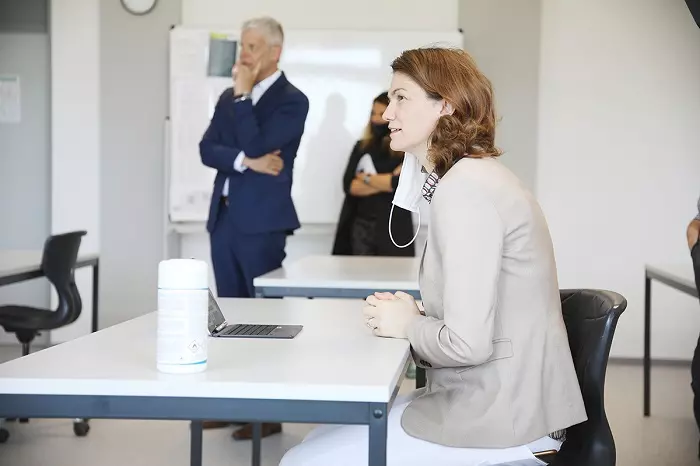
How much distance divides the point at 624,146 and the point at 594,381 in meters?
4.60

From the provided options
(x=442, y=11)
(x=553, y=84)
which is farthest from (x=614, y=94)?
(x=442, y=11)

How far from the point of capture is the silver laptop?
1839mm

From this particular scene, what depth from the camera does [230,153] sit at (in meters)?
A: 3.83

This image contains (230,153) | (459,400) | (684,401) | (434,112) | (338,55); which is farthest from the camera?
(338,55)

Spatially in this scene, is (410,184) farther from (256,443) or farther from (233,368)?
(256,443)

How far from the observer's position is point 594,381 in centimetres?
180

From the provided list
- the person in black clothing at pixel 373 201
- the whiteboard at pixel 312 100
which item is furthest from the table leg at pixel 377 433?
the whiteboard at pixel 312 100

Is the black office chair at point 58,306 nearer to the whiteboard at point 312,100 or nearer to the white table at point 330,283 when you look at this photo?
Result: the white table at point 330,283

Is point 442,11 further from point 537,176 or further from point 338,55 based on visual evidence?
point 537,176

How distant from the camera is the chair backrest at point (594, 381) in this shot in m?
1.75

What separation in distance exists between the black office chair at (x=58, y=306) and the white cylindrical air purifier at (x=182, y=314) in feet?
9.15

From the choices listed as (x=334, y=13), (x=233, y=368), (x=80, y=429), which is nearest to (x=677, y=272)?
(x=80, y=429)

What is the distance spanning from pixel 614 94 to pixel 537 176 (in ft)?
2.39

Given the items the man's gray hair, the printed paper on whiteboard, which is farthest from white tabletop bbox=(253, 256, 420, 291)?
the printed paper on whiteboard
